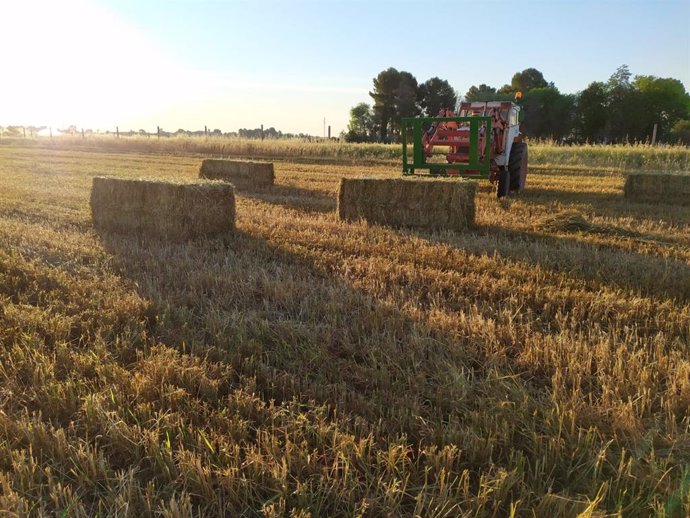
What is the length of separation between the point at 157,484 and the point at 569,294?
3265mm

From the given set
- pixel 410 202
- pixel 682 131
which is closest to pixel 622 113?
pixel 682 131

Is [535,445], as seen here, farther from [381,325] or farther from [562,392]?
[381,325]

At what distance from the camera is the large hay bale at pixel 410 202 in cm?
705

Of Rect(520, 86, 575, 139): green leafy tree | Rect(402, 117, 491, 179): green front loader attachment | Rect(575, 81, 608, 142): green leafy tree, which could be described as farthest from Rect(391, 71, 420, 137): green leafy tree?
Rect(402, 117, 491, 179): green front loader attachment

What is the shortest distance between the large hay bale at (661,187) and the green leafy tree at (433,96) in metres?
52.3

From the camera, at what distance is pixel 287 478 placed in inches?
77.5

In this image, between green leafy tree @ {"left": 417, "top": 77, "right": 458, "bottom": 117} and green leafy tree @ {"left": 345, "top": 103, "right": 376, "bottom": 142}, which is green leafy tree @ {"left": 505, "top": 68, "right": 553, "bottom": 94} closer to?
green leafy tree @ {"left": 417, "top": 77, "right": 458, "bottom": 117}

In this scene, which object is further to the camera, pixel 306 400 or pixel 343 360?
pixel 343 360

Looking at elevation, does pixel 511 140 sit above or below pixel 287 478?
above

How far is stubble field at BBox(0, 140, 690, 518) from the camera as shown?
1912 mm

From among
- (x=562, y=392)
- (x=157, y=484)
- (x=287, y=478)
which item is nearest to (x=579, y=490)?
(x=562, y=392)

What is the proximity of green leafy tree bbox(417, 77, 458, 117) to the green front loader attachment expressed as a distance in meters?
52.2

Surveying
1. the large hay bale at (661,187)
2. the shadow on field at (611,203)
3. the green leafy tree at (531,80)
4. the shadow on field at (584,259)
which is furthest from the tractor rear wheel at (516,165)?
the green leafy tree at (531,80)

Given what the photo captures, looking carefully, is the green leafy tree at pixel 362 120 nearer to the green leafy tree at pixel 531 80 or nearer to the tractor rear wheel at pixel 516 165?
the green leafy tree at pixel 531 80
